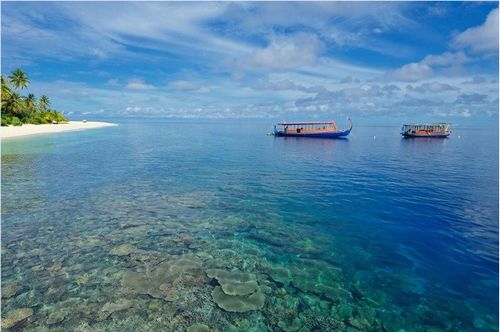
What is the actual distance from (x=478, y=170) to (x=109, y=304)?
137 feet

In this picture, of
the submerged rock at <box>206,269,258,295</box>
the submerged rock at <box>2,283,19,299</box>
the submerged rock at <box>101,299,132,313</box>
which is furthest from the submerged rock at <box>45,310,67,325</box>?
the submerged rock at <box>206,269,258,295</box>

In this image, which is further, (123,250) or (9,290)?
(123,250)

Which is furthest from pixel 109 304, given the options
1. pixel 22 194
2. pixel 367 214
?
pixel 22 194

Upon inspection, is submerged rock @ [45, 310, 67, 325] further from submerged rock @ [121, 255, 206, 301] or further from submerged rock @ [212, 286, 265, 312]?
submerged rock @ [212, 286, 265, 312]

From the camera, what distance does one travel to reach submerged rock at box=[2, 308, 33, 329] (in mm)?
8037

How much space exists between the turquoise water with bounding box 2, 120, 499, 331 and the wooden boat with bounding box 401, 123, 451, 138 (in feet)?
212

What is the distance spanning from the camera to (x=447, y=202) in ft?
69.3

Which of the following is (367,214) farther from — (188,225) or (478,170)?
(478,170)

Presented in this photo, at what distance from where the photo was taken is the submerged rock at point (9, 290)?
928 cm

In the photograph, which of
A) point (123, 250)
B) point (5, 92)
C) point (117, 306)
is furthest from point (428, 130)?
point (5, 92)

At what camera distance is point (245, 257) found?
12219 millimetres

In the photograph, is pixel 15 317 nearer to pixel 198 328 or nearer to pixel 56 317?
pixel 56 317

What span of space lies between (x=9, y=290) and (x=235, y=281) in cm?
746

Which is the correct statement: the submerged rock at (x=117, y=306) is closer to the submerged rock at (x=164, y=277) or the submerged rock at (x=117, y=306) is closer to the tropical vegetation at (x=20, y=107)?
the submerged rock at (x=164, y=277)
